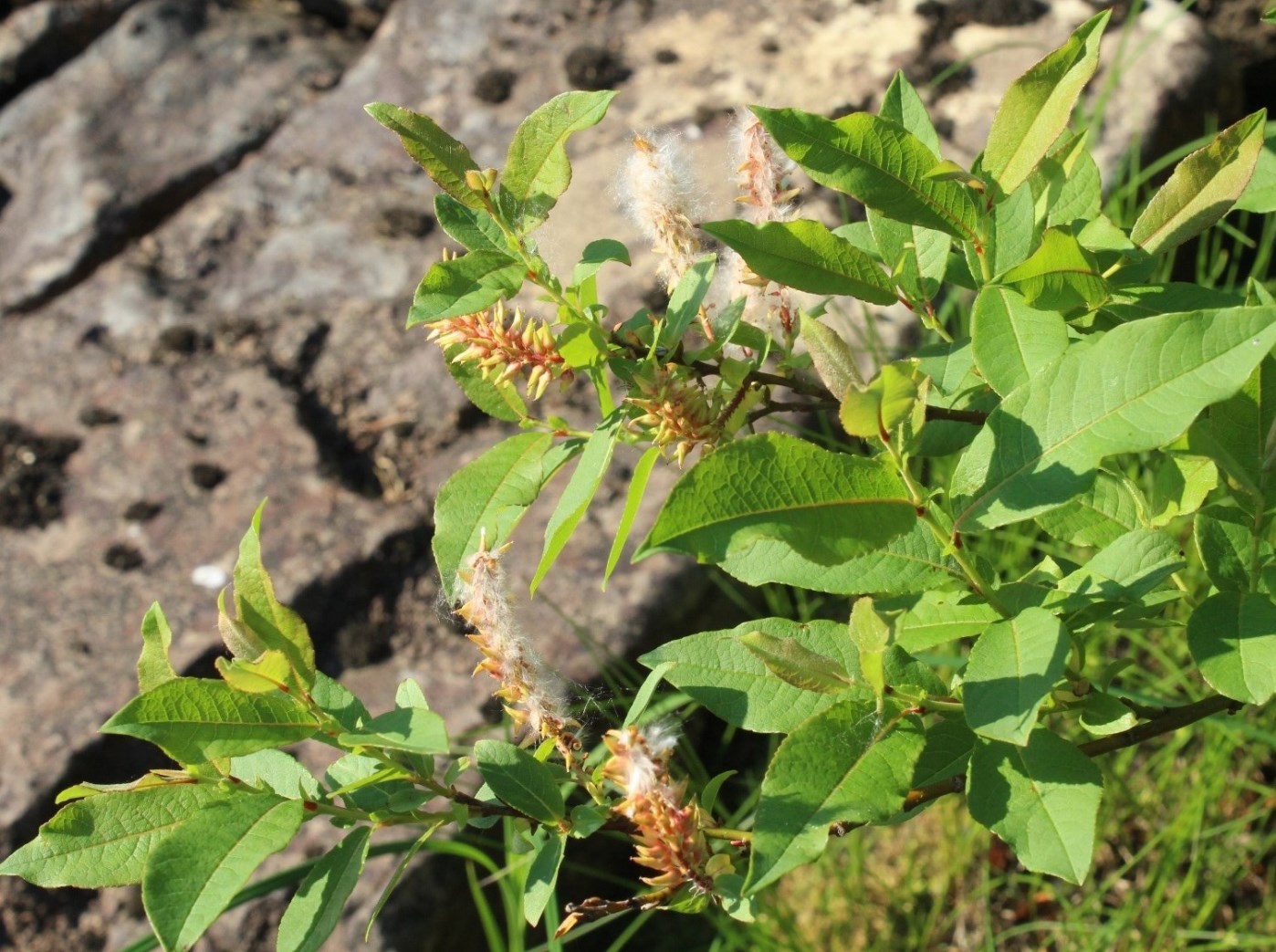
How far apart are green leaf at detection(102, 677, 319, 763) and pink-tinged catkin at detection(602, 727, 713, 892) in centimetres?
22

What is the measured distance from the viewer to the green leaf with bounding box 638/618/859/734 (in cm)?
84

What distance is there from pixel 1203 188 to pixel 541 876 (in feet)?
2.19

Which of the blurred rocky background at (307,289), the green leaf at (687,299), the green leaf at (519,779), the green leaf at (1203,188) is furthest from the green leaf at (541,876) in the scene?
the blurred rocky background at (307,289)

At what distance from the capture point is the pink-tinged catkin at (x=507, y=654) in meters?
0.83

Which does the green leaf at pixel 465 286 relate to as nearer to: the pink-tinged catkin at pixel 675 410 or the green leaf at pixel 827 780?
the pink-tinged catkin at pixel 675 410

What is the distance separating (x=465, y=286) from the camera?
0.79 meters

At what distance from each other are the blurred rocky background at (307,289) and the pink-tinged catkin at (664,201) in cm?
112

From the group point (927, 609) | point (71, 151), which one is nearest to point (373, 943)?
point (927, 609)

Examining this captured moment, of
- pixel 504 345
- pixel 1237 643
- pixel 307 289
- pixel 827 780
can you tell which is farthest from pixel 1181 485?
pixel 307 289

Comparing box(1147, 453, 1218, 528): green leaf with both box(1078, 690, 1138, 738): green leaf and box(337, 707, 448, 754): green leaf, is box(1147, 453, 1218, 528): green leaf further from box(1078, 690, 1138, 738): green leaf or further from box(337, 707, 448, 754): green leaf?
box(337, 707, 448, 754): green leaf

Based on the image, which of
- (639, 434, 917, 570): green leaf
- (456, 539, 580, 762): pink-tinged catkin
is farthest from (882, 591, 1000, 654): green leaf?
(456, 539, 580, 762): pink-tinged catkin

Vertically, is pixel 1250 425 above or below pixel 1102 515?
above

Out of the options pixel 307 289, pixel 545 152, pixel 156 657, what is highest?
pixel 545 152

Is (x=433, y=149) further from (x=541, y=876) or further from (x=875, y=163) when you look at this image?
(x=541, y=876)
